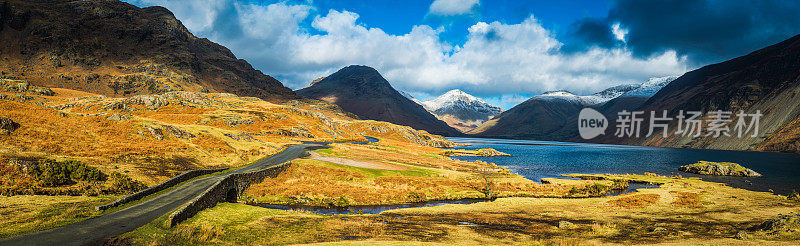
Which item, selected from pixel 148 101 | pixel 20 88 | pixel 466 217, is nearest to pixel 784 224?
pixel 466 217

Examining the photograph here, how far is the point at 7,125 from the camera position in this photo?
35.6m

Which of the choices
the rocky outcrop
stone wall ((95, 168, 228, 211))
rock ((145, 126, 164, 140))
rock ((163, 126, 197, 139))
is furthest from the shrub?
the rocky outcrop

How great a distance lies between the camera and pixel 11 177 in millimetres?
25953

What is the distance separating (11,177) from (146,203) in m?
11.4

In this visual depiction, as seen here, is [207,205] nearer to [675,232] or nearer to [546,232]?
[546,232]

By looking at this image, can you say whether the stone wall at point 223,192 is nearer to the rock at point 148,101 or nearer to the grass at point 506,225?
the grass at point 506,225

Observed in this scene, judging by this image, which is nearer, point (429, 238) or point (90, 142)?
point (429, 238)

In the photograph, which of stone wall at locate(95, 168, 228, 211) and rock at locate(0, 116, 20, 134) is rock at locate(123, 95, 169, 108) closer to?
rock at locate(0, 116, 20, 134)

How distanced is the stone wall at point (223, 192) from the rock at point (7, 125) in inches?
908

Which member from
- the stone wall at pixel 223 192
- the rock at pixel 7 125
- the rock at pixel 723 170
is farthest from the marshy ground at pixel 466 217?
the rock at pixel 723 170

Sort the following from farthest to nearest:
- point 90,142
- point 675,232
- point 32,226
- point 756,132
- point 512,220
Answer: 1. point 756,132
2. point 90,142
3. point 512,220
4. point 675,232
5. point 32,226

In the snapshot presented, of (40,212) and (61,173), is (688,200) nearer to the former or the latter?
(40,212)

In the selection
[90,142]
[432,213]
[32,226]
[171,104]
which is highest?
[171,104]

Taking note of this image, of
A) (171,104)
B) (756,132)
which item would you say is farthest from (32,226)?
(756,132)
